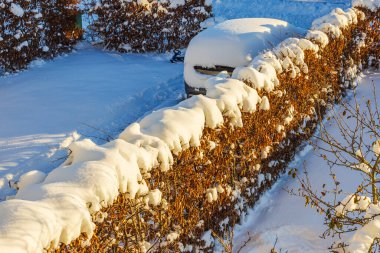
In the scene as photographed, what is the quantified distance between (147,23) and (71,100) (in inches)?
187

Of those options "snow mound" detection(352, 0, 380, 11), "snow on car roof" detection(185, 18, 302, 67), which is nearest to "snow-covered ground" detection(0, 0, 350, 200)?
"snow on car roof" detection(185, 18, 302, 67)

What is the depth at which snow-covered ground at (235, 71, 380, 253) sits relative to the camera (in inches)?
184

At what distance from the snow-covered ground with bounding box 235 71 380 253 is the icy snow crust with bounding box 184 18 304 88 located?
2399mm

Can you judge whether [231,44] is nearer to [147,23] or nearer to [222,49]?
[222,49]

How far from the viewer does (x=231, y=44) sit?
799 centimetres

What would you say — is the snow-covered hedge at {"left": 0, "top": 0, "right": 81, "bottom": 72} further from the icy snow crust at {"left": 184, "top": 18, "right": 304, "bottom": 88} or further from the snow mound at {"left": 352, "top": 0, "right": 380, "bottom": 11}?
the snow mound at {"left": 352, "top": 0, "right": 380, "bottom": 11}

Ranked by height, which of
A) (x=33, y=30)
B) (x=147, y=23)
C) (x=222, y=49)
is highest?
(x=222, y=49)

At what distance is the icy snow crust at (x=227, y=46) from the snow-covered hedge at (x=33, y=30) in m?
4.62

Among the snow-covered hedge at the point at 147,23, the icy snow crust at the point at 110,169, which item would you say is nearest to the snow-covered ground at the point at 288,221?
the icy snow crust at the point at 110,169

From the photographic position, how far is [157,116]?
4.00 m

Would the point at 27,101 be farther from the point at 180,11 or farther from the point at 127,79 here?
the point at 180,11

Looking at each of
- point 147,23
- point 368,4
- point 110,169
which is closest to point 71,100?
point 147,23

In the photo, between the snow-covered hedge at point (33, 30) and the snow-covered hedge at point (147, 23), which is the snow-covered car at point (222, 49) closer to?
the snow-covered hedge at point (33, 30)

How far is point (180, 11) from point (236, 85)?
898cm
